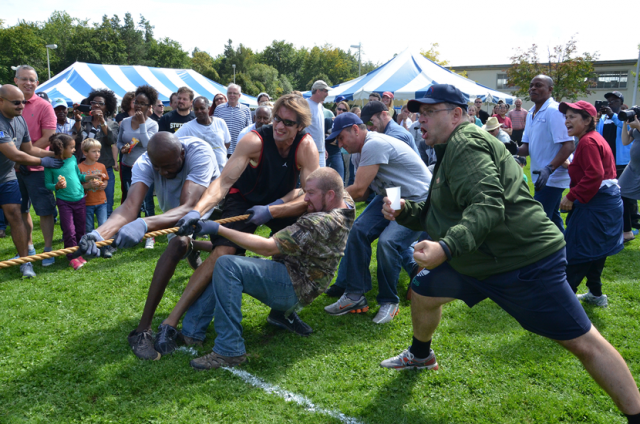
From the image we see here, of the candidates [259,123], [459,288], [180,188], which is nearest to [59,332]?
[180,188]

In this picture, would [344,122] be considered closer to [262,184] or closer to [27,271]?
[262,184]

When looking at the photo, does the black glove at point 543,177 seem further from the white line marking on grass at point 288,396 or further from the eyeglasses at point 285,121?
the white line marking on grass at point 288,396

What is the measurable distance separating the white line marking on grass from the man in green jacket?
117 cm

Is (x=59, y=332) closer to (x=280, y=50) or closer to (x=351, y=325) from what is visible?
(x=351, y=325)

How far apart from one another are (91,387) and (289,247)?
1.65 meters

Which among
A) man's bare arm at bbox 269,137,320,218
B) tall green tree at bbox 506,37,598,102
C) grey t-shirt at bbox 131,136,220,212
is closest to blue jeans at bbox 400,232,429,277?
man's bare arm at bbox 269,137,320,218

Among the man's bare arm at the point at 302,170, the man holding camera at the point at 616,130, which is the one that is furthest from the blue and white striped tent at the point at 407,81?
the man's bare arm at the point at 302,170

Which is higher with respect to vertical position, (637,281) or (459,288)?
(459,288)

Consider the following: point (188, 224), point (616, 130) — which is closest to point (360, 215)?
point (188, 224)

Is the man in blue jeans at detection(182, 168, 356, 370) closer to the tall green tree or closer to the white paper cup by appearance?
the white paper cup

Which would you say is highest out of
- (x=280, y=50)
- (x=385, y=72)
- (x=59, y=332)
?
(x=280, y=50)

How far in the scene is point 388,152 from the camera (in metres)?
4.27

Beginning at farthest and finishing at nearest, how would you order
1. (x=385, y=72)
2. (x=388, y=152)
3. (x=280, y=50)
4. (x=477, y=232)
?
(x=280, y=50), (x=385, y=72), (x=388, y=152), (x=477, y=232)

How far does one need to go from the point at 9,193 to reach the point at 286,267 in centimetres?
385
